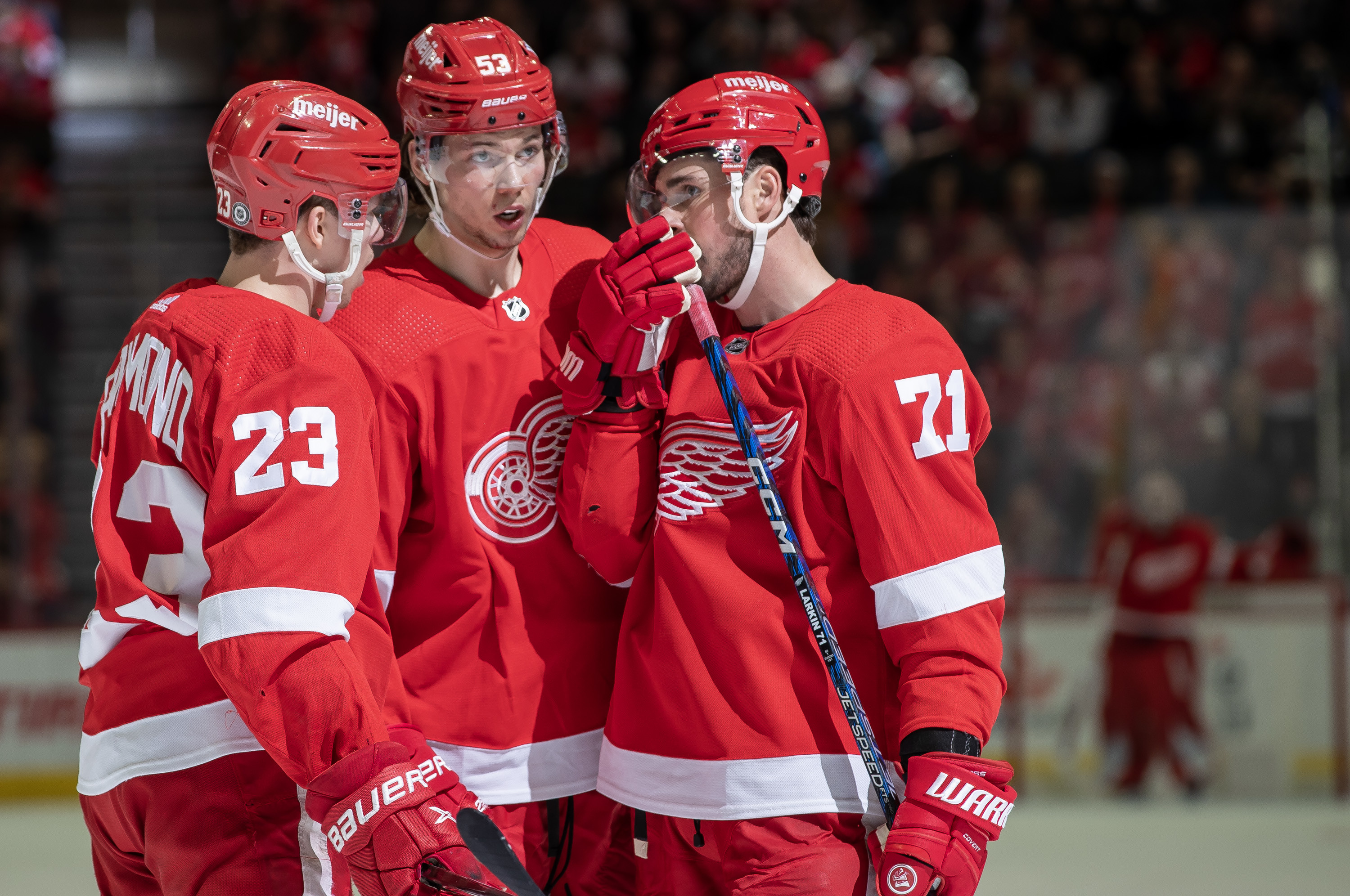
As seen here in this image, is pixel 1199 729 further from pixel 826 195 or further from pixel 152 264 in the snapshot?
pixel 152 264

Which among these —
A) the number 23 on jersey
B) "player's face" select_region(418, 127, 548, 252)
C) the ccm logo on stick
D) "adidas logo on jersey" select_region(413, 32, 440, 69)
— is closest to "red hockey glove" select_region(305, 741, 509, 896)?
the ccm logo on stick

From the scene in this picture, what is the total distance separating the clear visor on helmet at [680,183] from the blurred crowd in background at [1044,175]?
3.98m

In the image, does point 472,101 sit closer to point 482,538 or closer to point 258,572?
point 482,538

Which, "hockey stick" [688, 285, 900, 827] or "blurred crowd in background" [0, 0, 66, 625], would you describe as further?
"blurred crowd in background" [0, 0, 66, 625]

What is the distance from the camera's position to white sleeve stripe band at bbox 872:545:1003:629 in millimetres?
1775

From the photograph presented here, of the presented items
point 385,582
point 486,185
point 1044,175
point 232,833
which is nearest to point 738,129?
point 486,185

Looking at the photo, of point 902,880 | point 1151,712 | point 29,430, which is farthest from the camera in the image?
point 29,430

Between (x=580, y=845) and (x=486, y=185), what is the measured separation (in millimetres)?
1027

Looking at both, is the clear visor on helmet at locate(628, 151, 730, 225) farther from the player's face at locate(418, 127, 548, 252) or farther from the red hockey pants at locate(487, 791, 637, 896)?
the red hockey pants at locate(487, 791, 637, 896)

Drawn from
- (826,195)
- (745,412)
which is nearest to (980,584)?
(745,412)

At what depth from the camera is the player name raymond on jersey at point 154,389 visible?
170 centimetres

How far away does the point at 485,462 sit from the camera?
79.4 inches

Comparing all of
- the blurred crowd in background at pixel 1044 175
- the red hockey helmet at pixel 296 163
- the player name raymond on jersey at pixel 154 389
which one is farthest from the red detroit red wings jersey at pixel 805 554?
→ the blurred crowd in background at pixel 1044 175

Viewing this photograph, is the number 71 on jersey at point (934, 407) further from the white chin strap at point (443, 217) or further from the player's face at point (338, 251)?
the player's face at point (338, 251)
